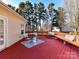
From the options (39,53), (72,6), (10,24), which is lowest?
(39,53)

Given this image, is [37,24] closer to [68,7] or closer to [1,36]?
[68,7]

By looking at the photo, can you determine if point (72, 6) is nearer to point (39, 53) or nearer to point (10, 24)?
point (10, 24)

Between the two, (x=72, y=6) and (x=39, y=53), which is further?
(x=72, y=6)

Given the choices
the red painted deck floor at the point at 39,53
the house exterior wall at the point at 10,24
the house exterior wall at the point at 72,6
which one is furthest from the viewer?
the house exterior wall at the point at 72,6

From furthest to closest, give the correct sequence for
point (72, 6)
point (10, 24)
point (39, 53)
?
point (72, 6), point (10, 24), point (39, 53)

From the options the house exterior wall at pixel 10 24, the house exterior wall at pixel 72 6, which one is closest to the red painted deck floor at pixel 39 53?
the house exterior wall at pixel 10 24

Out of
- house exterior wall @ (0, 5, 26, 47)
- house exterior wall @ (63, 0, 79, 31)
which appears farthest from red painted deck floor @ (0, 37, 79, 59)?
house exterior wall @ (63, 0, 79, 31)

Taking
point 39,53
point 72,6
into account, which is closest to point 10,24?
point 39,53

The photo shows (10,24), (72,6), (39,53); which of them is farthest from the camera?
(72,6)

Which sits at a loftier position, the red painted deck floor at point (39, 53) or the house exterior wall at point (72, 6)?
the house exterior wall at point (72, 6)

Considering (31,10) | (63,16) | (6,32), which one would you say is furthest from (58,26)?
(6,32)

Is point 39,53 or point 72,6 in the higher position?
point 72,6

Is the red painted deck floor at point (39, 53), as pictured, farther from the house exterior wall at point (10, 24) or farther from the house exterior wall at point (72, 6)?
the house exterior wall at point (72, 6)

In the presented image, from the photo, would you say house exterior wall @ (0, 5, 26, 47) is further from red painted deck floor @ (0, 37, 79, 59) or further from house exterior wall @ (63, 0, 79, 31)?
house exterior wall @ (63, 0, 79, 31)
